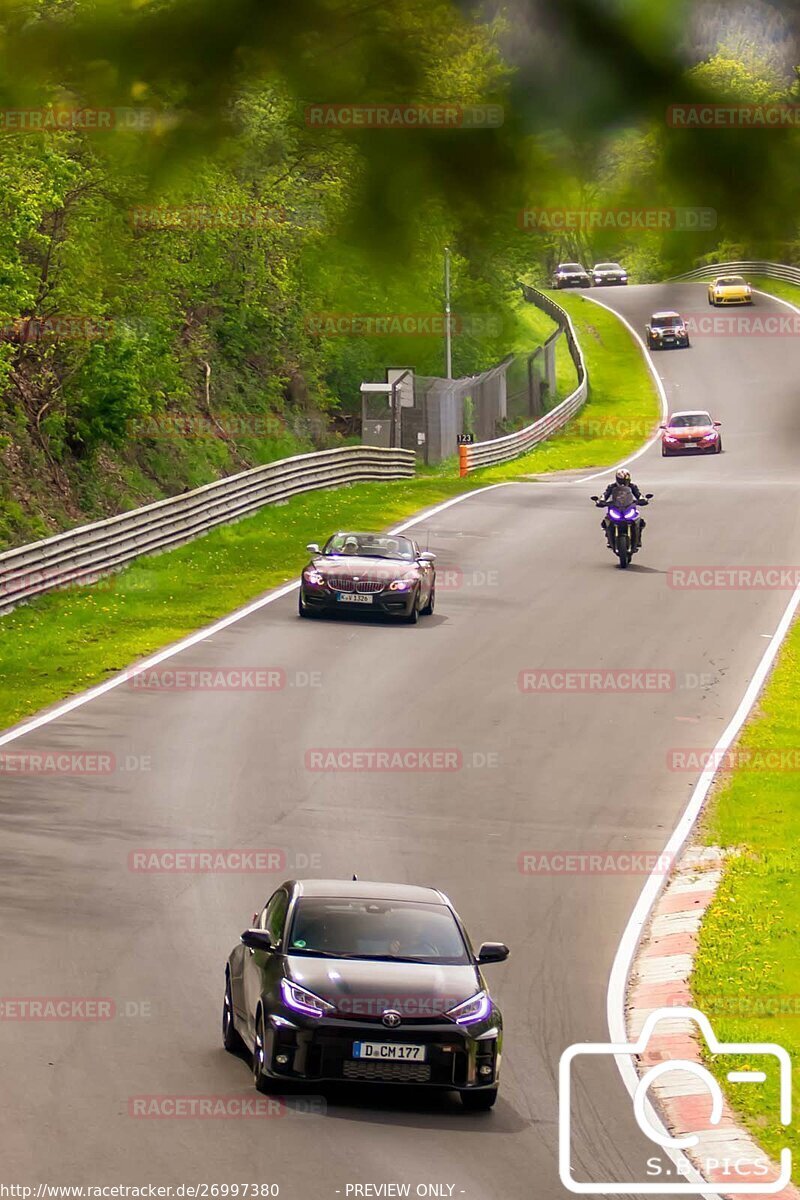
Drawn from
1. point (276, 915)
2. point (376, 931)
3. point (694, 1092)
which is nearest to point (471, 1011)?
point (376, 931)

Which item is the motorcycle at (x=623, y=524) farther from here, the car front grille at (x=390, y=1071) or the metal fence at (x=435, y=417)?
the car front grille at (x=390, y=1071)

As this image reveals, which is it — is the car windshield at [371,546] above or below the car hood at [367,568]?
above

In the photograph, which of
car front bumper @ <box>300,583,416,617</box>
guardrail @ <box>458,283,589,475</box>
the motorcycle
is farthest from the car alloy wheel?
guardrail @ <box>458,283,589,475</box>

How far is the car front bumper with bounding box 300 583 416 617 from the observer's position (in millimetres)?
30094

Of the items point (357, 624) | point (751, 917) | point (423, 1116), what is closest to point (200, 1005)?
point (423, 1116)

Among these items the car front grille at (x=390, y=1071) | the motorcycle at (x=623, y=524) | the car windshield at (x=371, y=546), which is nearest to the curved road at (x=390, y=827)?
the car front grille at (x=390, y=1071)

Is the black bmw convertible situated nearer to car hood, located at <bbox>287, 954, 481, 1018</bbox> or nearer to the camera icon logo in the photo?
the camera icon logo

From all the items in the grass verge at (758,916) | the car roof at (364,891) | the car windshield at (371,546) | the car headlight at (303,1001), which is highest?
the car windshield at (371,546)

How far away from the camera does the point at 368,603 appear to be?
30.1 meters

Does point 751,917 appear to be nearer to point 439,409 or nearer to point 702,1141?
point 702,1141

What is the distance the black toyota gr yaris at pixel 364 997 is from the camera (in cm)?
1116

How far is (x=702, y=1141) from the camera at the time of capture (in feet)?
36.1

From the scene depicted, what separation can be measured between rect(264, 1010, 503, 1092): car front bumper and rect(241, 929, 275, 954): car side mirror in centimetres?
77

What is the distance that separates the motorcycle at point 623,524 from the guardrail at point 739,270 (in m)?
30.4
